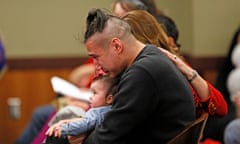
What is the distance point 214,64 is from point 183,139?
2.82 m

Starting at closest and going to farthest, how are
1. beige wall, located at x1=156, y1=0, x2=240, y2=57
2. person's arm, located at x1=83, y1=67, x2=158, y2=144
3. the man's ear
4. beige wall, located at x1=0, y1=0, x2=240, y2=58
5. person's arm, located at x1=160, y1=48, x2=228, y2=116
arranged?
person's arm, located at x1=83, y1=67, x2=158, y2=144 < the man's ear < person's arm, located at x1=160, y1=48, x2=228, y2=116 < beige wall, located at x1=156, y1=0, x2=240, y2=57 < beige wall, located at x1=0, y1=0, x2=240, y2=58

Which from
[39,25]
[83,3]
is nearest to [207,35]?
[83,3]

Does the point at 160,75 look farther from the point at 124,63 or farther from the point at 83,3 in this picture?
the point at 83,3

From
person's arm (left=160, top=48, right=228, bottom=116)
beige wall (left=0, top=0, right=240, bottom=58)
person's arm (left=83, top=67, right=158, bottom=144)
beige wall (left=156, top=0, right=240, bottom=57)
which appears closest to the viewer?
person's arm (left=83, top=67, right=158, bottom=144)

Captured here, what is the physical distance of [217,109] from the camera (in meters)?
2.18

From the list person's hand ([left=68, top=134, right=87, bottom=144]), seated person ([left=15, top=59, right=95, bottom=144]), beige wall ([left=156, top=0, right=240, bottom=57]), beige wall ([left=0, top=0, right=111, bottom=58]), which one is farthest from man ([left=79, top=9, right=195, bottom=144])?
beige wall ([left=0, top=0, right=111, bottom=58])

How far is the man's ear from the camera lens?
1877 millimetres

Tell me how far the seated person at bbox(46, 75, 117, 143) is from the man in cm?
11

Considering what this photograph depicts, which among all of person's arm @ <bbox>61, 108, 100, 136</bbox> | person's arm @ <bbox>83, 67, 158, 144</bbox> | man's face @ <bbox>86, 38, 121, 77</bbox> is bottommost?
person's arm @ <bbox>61, 108, 100, 136</bbox>

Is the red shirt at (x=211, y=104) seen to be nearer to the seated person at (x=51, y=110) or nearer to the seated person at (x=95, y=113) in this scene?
the seated person at (x=95, y=113)

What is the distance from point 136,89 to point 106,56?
0.19 m

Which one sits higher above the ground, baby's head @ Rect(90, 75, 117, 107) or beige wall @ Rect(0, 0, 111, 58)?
baby's head @ Rect(90, 75, 117, 107)

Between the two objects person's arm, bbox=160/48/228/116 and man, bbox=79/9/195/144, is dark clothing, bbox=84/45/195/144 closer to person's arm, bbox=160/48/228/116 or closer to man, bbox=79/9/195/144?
man, bbox=79/9/195/144

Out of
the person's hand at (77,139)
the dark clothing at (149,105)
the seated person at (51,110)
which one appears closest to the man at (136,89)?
the dark clothing at (149,105)
